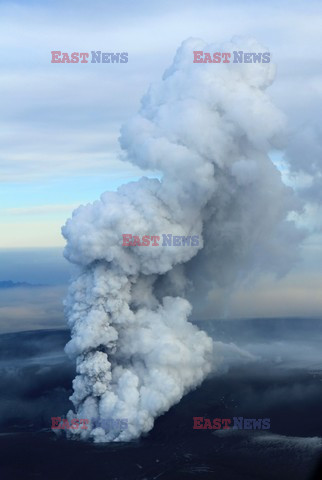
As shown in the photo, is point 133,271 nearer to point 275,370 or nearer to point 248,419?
point 248,419

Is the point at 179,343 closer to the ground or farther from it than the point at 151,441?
farther from it

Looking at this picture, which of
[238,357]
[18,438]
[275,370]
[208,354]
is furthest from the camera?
[238,357]

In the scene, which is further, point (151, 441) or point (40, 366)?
point (40, 366)

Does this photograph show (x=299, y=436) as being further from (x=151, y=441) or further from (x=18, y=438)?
(x=18, y=438)

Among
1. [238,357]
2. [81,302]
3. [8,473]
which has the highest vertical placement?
[81,302]

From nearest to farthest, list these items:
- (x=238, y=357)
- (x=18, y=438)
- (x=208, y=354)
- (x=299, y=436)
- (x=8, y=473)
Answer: (x=8, y=473) < (x=299, y=436) < (x=18, y=438) < (x=208, y=354) < (x=238, y=357)

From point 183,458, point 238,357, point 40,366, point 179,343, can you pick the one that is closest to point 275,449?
point 183,458

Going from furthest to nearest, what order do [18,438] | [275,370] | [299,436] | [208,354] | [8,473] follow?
[275,370], [208,354], [18,438], [299,436], [8,473]

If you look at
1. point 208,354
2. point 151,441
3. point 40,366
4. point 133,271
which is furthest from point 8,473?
point 40,366

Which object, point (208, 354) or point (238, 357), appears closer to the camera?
point (208, 354)
